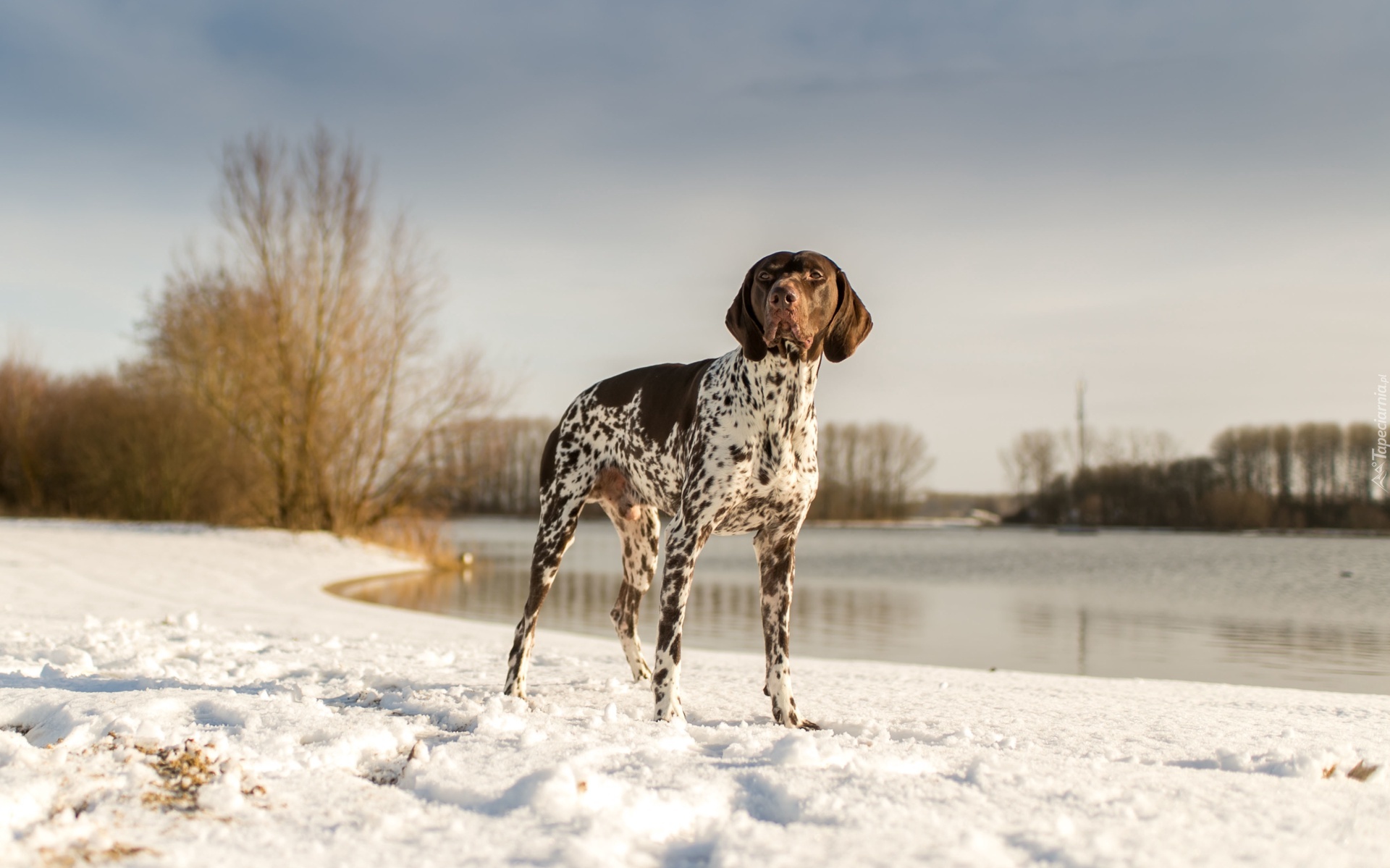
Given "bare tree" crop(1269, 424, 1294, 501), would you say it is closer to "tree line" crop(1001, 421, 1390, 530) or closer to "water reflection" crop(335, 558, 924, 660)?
"tree line" crop(1001, 421, 1390, 530)

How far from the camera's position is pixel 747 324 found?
3760 mm

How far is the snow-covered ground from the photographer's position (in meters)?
1.99

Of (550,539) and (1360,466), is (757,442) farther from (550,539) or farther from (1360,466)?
(1360,466)

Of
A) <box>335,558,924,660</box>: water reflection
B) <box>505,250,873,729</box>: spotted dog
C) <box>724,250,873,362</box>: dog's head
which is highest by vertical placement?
<box>724,250,873,362</box>: dog's head

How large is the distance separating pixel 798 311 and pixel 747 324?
0.28 metres

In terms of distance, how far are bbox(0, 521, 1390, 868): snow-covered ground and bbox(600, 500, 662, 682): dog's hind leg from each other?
33cm

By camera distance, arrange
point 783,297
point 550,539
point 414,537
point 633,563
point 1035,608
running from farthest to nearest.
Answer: point 414,537
point 1035,608
point 633,563
point 550,539
point 783,297

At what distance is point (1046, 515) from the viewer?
70.7 metres

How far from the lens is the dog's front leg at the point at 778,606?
385 centimetres

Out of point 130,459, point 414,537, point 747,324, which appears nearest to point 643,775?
point 747,324

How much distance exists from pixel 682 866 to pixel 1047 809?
0.90 m

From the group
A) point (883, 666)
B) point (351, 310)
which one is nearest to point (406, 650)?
point (883, 666)

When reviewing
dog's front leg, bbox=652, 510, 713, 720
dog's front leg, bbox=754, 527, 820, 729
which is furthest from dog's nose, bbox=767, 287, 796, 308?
dog's front leg, bbox=754, 527, 820, 729

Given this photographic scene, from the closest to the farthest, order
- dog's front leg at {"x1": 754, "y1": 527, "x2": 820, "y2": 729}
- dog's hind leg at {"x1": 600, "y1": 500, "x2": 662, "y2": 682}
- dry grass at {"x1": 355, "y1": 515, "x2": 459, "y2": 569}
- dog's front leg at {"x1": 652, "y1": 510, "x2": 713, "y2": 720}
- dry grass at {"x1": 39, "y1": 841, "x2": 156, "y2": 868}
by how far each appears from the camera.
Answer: dry grass at {"x1": 39, "y1": 841, "x2": 156, "y2": 868}
dog's front leg at {"x1": 652, "y1": 510, "x2": 713, "y2": 720}
dog's front leg at {"x1": 754, "y1": 527, "x2": 820, "y2": 729}
dog's hind leg at {"x1": 600, "y1": 500, "x2": 662, "y2": 682}
dry grass at {"x1": 355, "y1": 515, "x2": 459, "y2": 569}
